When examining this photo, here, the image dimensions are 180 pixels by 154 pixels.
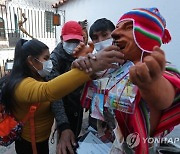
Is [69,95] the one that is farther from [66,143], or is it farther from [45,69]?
[66,143]

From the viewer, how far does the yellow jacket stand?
2.94 feet

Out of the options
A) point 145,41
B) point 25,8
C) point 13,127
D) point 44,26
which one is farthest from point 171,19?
point 25,8

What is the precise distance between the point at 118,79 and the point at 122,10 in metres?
2.93

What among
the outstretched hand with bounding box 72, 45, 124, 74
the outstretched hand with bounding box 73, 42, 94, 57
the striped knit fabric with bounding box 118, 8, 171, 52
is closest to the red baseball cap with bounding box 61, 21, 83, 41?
the outstretched hand with bounding box 73, 42, 94, 57

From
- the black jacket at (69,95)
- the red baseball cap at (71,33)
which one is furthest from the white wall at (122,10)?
the black jacket at (69,95)

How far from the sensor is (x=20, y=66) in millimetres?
1292

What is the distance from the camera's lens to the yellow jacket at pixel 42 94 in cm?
90

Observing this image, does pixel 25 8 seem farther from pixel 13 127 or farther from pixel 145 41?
pixel 145 41

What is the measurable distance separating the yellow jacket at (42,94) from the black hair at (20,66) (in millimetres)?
60

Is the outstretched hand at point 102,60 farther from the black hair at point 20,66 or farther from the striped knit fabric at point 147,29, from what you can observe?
the black hair at point 20,66

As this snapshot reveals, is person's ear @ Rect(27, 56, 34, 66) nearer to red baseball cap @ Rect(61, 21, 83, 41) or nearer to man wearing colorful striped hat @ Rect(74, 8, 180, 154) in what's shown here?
red baseball cap @ Rect(61, 21, 83, 41)

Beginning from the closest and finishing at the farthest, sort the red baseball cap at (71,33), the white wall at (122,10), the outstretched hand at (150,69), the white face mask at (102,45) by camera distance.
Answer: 1. the outstretched hand at (150,69)
2. the white face mask at (102,45)
3. the red baseball cap at (71,33)
4. the white wall at (122,10)

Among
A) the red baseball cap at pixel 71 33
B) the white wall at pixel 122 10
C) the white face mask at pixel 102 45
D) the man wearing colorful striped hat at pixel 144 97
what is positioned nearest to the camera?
the man wearing colorful striped hat at pixel 144 97

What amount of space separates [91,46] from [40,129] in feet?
2.49
